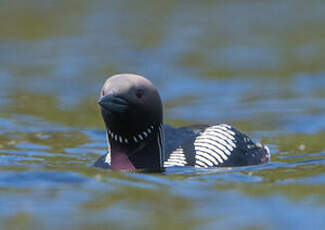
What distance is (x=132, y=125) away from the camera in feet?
20.9

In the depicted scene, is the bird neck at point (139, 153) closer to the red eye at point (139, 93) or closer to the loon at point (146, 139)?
the loon at point (146, 139)

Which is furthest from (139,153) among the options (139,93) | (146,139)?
(139,93)

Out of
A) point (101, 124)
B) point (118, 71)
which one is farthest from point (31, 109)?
point (118, 71)

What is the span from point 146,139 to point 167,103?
4969mm

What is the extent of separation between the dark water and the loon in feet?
0.76

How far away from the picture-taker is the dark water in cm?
511

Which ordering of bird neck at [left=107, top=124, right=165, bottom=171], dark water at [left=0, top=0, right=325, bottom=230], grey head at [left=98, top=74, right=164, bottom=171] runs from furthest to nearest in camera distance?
bird neck at [left=107, top=124, right=165, bottom=171]
grey head at [left=98, top=74, right=164, bottom=171]
dark water at [left=0, top=0, right=325, bottom=230]

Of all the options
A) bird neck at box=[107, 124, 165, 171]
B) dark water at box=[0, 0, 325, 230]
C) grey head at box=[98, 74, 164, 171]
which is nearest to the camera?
dark water at box=[0, 0, 325, 230]

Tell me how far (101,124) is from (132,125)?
3683mm

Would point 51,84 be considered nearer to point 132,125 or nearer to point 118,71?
point 118,71

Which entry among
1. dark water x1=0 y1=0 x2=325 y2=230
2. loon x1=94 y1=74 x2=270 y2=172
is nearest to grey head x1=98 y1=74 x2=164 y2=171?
loon x1=94 y1=74 x2=270 y2=172

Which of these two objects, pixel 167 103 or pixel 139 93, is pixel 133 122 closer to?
pixel 139 93

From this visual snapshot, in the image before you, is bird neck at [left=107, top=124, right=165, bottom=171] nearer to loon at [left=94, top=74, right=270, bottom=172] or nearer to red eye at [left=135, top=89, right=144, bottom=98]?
loon at [left=94, top=74, right=270, bottom=172]

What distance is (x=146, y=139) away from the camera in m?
6.48
